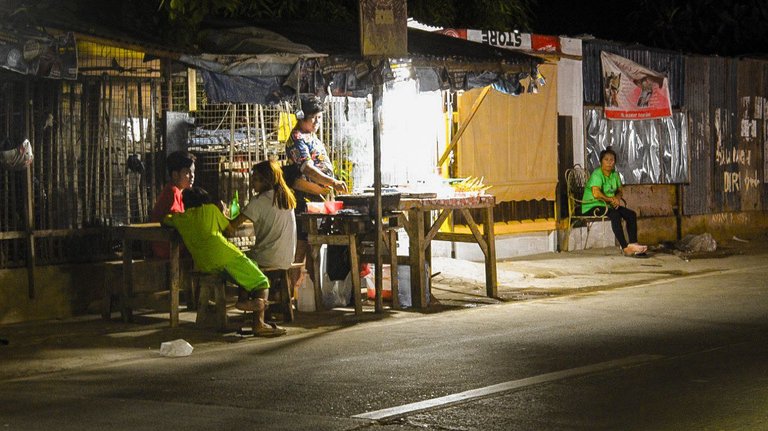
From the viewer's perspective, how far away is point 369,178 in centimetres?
1501

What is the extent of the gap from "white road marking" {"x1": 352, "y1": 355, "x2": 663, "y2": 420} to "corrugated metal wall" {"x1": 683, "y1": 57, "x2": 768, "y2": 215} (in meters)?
11.7

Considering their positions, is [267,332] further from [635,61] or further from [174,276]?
[635,61]

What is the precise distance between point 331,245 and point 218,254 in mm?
1988

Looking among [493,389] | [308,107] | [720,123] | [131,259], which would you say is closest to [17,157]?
[131,259]

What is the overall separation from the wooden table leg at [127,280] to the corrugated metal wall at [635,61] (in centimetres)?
900

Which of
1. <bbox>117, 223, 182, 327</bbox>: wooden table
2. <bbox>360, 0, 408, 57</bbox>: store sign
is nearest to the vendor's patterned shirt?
<bbox>360, 0, 408, 57</bbox>: store sign

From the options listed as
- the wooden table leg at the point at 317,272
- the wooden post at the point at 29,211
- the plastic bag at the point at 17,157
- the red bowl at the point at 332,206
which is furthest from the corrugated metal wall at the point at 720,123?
the plastic bag at the point at 17,157

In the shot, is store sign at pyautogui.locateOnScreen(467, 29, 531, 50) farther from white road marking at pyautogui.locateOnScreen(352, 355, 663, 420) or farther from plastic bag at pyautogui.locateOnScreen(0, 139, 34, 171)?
white road marking at pyautogui.locateOnScreen(352, 355, 663, 420)

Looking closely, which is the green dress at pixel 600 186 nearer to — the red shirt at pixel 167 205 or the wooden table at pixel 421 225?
the wooden table at pixel 421 225

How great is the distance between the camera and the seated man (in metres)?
10.7

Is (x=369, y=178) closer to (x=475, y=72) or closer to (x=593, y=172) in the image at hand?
(x=475, y=72)

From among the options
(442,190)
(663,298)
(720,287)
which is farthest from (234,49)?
(720,287)

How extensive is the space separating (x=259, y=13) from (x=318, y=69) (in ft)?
20.2

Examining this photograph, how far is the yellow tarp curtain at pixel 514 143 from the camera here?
16281mm
